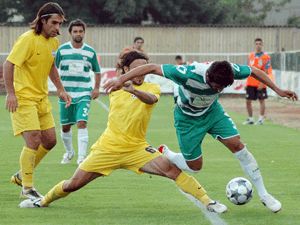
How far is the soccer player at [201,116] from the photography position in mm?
9172

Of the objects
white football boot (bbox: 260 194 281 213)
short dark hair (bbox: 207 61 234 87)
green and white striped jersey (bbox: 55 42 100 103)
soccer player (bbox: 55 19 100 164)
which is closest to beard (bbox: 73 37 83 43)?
soccer player (bbox: 55 19 100 164)

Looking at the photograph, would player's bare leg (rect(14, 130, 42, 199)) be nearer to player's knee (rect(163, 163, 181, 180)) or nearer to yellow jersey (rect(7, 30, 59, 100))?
yellow jersey (rect(7, 30, 59, 100))

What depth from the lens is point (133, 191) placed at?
11.2 metres

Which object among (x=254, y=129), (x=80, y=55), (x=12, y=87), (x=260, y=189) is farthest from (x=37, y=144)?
(x=254, y=129)

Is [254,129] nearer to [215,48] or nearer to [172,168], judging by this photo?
[172,168]

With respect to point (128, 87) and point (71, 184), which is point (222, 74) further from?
point (71, 184)

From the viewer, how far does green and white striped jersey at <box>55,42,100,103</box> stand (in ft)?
47.0

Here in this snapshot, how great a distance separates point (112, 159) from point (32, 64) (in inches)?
61.5

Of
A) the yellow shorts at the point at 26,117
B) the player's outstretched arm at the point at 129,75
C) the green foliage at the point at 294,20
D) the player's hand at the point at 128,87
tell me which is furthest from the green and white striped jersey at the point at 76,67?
the green foliage at the point at 294,20

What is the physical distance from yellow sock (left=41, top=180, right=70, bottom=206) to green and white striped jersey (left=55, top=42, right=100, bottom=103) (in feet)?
14.9

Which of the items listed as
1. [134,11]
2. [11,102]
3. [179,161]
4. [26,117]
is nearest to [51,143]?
[26,117]

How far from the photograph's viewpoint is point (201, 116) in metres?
9.71

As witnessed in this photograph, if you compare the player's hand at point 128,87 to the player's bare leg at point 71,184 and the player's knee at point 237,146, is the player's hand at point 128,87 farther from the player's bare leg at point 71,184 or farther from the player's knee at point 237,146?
the player's knee at point 237,146

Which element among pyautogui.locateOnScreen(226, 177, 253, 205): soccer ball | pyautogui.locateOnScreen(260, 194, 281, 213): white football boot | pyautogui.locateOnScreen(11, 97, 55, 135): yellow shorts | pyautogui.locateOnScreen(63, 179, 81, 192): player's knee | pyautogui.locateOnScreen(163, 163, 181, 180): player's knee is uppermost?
pyautogui.locateOnScreen(11, 97, 55, 135): yellow shorts
